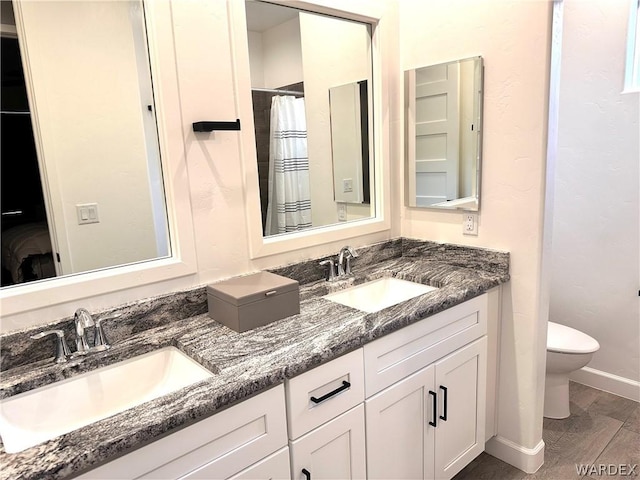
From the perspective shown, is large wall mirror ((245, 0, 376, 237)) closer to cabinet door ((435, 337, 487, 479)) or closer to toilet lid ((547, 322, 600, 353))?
cabinet door ((435, 337, 487, 479))

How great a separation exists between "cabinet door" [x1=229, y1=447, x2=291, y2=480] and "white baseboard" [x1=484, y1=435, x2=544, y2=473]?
4.15 ft

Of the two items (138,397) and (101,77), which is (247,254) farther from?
(101,77)

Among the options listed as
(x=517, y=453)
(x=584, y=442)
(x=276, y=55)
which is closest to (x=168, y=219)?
(x=276, y=55)

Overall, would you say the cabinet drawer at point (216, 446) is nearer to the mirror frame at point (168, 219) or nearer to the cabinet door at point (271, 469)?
the cabinet door at point (271, 469)

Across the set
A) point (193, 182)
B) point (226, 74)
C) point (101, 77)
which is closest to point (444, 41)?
point (226, 74)

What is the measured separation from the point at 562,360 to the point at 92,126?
2.30m

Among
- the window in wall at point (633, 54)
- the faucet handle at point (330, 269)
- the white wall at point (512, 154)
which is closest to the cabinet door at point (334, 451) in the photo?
the faucet handle at point (330, 269)

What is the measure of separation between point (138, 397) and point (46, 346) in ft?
0.99

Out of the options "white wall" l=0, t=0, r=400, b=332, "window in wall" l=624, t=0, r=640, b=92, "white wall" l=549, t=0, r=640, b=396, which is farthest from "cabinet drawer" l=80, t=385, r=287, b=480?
"window in wall" l=624, t=0, r=640, b=92

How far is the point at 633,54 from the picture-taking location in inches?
88.4

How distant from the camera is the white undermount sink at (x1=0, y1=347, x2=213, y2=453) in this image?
1.08m

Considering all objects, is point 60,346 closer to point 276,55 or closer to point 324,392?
point 324,392

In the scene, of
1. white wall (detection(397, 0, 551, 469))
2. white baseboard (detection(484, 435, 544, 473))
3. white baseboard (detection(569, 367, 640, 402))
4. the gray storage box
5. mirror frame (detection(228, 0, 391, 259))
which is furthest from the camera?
white baseboard (detection(569, 367, 640, 402))

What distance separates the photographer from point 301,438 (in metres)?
1.24
